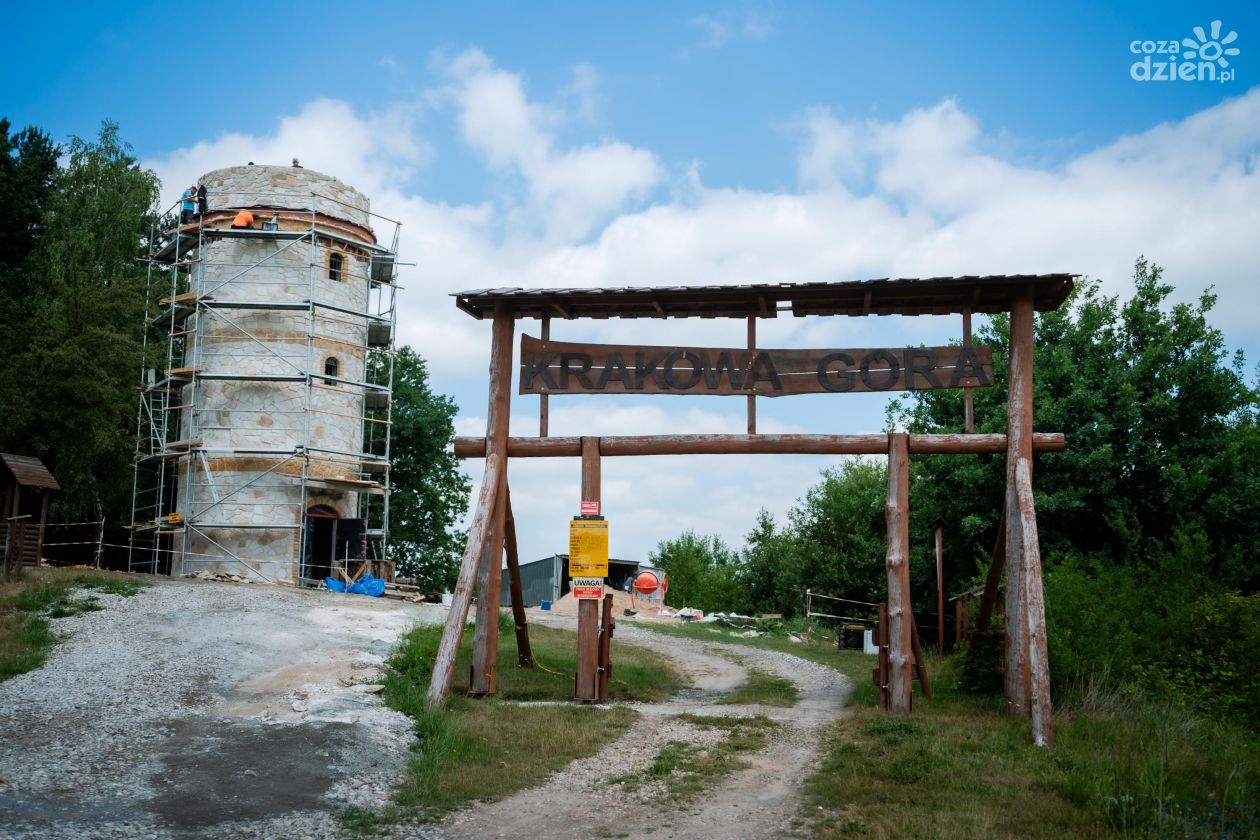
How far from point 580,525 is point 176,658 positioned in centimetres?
569

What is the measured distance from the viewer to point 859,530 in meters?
38.2

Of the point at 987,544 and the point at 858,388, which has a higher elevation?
the point at 858,388

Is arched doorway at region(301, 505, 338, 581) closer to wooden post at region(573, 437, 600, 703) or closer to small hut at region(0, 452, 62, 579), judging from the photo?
small hut at region(0, 452, 62, 579)

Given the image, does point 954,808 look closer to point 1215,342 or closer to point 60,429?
point 1215,342

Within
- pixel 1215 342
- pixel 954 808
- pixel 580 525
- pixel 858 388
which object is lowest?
pixel 954 808

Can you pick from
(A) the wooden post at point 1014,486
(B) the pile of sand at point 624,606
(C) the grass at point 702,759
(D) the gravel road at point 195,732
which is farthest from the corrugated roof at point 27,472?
(A) the wooden post at point 1014,486

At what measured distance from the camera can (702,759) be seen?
415 inches

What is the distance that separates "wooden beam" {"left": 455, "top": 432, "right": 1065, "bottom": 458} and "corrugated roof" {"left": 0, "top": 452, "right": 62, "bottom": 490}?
12.7 m

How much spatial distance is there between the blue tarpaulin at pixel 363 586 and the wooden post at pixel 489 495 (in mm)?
16411

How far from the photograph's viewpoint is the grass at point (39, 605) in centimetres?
1432

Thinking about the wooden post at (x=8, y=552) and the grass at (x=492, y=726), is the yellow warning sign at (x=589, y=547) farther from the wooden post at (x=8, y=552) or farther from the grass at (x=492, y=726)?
the wooden post at (x=8, y=552)

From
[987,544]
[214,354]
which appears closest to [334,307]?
[214,354]

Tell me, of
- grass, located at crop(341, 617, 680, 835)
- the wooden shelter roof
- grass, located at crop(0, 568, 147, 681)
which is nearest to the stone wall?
grass, located at crop(0, 568, 147, 681)

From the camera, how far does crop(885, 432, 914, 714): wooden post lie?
42.2 feet
